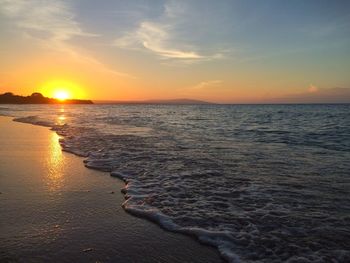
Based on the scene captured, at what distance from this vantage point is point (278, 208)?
6.95 metres

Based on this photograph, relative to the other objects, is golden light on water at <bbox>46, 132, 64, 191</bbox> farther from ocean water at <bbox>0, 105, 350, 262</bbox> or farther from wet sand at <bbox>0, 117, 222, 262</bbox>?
ocean water at <bbox>0, 105, 350, 262</bbox>

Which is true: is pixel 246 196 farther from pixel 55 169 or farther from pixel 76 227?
pixel 55 169

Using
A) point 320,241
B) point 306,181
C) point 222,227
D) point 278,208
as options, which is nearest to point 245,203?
point 278,208

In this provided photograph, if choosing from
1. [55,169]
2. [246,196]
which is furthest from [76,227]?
[55,169]

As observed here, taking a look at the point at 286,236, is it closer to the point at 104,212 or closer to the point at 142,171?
the point at 104,212

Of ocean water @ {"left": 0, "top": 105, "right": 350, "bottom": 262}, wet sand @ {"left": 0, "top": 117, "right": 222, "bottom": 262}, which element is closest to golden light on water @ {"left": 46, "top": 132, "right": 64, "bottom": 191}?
wet sand @ {"left": 0, "top": 117, "right": 222, "bottom": 262}

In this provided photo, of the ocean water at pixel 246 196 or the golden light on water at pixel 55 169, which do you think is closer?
the ocean water at pixel 246 196

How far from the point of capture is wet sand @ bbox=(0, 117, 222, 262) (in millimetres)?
4746

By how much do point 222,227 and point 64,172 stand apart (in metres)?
5.48

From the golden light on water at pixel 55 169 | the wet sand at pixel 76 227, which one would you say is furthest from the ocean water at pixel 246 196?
the golden light on water at pixel 55 169

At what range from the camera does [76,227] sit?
5617 millimetres

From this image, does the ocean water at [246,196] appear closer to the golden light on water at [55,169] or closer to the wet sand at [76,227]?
the wet sand at [76,227]

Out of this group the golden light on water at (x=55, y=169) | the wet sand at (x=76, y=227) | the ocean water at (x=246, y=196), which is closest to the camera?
the wet sand at (x=76, y=227)

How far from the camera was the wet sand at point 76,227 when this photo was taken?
4.75m
